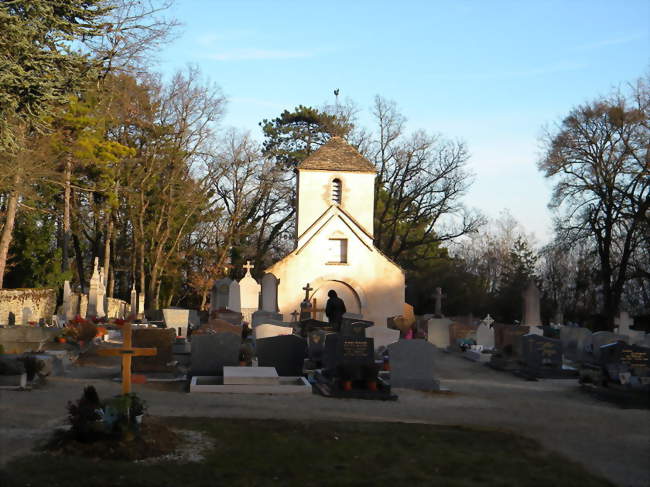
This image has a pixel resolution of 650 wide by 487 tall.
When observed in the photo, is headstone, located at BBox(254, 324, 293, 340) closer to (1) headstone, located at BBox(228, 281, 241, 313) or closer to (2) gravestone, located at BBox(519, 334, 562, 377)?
(2) gravestone, located at BBox(519, 334, 562, 377)

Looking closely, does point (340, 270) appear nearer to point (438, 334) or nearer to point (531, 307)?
point (438, 334)

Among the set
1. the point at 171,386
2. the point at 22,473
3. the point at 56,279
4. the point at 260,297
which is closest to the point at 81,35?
the point at 171,386

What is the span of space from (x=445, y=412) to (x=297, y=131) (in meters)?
39.3

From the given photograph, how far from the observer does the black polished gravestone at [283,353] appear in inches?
563

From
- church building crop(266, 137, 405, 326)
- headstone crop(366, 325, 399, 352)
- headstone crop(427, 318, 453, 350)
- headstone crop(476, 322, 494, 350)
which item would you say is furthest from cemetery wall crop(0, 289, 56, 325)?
headstone crop(476, 322, 494, 350)

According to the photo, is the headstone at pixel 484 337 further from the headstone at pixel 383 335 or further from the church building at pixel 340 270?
the church building at pixel 340 270

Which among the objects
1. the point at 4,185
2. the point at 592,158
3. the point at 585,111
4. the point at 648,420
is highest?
the point at 585,111

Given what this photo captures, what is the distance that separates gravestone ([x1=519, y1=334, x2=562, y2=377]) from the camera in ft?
54.2

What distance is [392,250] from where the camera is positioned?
155 ft

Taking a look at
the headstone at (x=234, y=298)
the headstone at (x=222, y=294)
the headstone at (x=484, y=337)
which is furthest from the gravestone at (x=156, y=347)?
the headstone at (x=222, y=294)

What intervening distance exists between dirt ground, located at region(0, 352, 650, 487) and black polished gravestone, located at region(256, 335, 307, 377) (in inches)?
75.1

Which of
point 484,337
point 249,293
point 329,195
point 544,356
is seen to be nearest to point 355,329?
point 544,356

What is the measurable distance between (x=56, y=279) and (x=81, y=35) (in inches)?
843

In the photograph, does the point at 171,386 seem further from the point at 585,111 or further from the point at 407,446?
the point at 585,111
